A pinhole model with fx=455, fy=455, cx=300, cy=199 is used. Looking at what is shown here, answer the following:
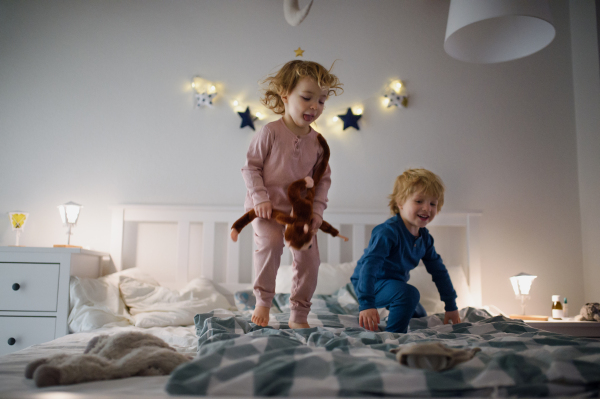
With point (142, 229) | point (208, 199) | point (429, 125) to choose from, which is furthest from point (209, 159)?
point (429, 125)

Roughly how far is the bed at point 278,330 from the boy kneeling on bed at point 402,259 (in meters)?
0.08

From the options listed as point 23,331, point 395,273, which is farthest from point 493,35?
point 23,331

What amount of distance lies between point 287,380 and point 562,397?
412mm

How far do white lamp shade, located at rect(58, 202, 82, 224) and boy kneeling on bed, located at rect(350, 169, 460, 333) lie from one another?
1.44 metres

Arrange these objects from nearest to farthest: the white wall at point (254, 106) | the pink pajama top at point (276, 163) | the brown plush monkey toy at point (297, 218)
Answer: the brown plush monkey toy at point (297, 218), the pink pajama top at point (276, 163), the white wall at point (254, 106)

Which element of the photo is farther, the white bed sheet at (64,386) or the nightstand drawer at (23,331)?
the nightstand drawer at (23,331)

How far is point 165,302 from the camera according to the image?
6.47 feet

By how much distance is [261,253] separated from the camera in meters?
1.38

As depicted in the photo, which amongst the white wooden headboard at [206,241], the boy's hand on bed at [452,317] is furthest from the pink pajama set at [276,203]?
the white wooden headboard at [206,241]

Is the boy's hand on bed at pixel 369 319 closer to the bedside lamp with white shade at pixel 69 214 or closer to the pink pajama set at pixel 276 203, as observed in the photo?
the pink pajama set at pixel 276 203

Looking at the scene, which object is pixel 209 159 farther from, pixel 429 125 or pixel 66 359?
pixel 66 359

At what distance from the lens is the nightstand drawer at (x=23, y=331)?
1881 millimetres

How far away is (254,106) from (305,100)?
127 cm

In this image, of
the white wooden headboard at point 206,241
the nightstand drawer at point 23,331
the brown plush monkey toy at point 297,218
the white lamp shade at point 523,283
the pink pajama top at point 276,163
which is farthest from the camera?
the white wooden headboard at point 206,241
